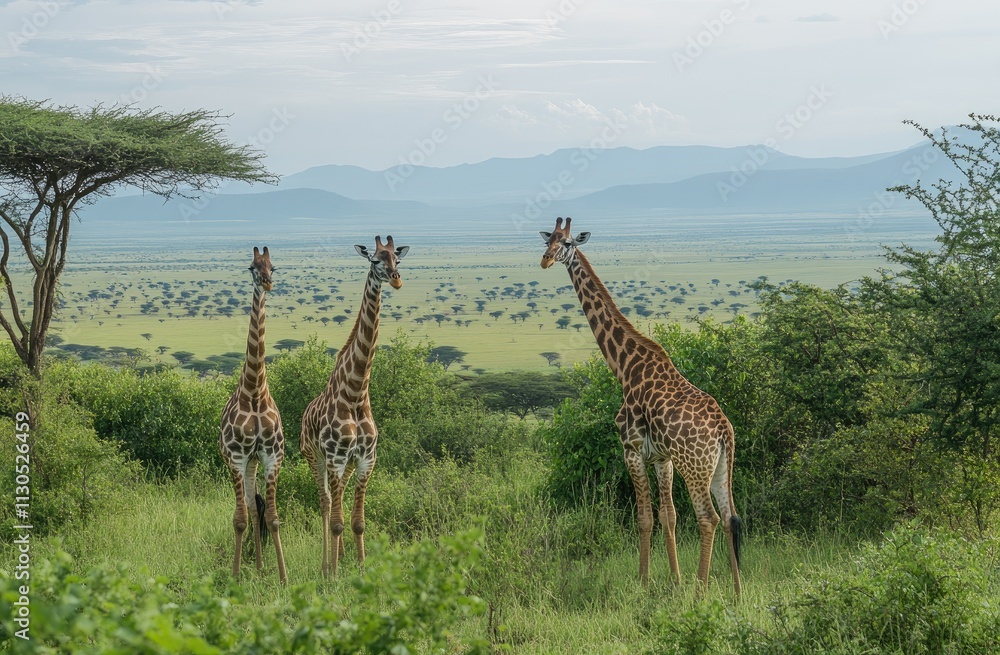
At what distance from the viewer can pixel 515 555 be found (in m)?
8.60

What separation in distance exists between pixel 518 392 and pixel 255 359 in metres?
18.3

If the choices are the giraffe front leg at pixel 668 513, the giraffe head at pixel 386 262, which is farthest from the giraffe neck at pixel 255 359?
the giraffe front leg at pixel 668 513

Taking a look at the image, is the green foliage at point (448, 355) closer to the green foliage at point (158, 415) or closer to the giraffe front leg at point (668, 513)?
the green foliage at point (158, 415)

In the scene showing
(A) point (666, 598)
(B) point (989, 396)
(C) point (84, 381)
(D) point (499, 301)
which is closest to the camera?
(A) point (666, 598)

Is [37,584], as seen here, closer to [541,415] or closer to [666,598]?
[666,598]

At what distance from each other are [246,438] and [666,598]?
13.8 ft

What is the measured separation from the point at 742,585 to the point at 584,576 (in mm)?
1397

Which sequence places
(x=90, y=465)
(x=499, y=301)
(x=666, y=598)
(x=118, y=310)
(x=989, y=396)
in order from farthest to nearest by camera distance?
(x=499, y=301) < (x=118, y=310) < (x=90, y=465) < (x=989, y=396) < (x=666, y=598)

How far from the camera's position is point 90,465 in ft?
38.9

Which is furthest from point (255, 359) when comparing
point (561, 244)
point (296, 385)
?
point (296, 385)

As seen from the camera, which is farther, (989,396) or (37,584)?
(989,396)

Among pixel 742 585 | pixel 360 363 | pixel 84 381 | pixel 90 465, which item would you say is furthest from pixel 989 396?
pixel 84 381

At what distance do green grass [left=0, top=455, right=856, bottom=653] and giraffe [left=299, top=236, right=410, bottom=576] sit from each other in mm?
409

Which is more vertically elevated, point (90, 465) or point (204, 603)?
point (204, 603)
